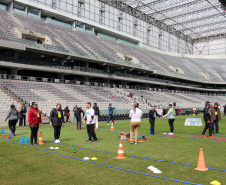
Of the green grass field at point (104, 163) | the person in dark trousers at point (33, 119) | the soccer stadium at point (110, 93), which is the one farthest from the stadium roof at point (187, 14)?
the green grass field at point (104, 163)

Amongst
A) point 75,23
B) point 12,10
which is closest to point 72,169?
point 12,10

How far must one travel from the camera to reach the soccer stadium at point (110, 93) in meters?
6.44

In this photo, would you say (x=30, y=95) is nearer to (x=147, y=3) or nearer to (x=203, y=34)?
(x=147, y=3)

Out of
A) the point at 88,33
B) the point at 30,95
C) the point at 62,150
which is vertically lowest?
the point at 62,150

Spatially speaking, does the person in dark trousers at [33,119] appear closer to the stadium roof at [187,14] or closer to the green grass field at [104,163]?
the green grass field at [104,163]

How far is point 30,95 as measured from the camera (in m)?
27.3

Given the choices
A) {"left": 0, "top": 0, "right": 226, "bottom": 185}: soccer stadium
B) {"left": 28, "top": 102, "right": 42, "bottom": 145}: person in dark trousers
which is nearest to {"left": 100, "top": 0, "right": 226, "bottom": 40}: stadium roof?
{"left": 0, "top": 0, "right": 226, "bottom": 185}: soccer stadium

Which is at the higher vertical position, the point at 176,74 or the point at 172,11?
the point at 172,11

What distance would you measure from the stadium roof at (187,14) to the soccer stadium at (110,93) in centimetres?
38

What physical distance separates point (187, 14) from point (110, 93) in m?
46.5

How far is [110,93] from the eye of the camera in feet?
135

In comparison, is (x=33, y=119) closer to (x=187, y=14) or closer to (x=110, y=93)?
(x=110, y=93)

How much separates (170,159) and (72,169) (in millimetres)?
3055

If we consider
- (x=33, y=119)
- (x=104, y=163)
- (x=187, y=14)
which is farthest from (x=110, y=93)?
(x=187, y=14)
